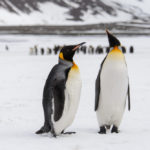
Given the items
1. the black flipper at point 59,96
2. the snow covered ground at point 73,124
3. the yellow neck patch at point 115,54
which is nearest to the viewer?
the snow covered ground at point 73,124

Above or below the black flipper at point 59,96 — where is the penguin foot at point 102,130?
below

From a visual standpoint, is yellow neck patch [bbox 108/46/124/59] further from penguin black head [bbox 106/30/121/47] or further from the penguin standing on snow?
penguin black head [bbox 106/30/121/47]

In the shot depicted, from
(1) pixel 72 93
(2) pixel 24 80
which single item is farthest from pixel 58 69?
(2) pixel 24 80

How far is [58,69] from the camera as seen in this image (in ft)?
13.7

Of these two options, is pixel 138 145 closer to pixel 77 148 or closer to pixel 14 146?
pixel 77 148

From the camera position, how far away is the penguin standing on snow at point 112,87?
446 cm

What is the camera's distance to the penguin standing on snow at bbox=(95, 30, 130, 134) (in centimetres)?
446

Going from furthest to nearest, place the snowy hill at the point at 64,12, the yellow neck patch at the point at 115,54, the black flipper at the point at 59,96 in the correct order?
1. the snowy hill at the point at 64,12
2. the yellow neck patch at the point at 115,54
3. the black flipper at the point at 59,96

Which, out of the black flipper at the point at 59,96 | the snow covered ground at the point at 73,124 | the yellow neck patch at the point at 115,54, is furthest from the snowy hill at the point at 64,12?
the black flipper at the point at 59,96

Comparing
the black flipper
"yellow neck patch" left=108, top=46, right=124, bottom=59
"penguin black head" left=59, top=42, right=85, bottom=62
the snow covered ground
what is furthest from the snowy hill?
the black flipper

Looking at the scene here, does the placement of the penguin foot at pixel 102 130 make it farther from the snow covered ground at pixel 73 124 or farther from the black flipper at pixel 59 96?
the black flipper at pixel 59 96

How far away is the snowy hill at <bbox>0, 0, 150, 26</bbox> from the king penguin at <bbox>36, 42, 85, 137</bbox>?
8344 cm

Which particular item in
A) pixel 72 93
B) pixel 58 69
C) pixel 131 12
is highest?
pixel 131 12

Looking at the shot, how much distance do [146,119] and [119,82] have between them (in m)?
1.29
